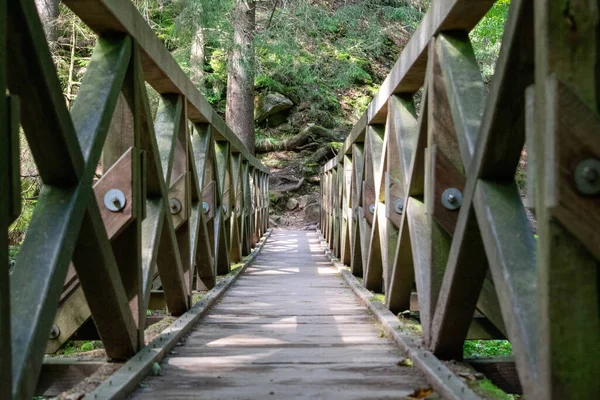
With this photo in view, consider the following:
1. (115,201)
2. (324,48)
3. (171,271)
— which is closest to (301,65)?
(324,48)

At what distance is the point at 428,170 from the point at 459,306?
74 centimetres

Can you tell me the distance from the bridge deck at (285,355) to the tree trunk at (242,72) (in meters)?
8.55

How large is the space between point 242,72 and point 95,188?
12070 mm

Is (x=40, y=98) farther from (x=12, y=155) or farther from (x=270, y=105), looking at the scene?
(x=270, y=105)

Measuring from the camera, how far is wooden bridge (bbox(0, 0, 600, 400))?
5.20 feet

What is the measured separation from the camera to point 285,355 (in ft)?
10.5

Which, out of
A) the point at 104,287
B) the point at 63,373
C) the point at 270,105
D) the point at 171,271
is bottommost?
the point at 63,373

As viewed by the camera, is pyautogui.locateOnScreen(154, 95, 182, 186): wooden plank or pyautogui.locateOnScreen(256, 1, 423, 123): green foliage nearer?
pyautogui.locateOnScreen(154, 95, 182, 186): wooden plank

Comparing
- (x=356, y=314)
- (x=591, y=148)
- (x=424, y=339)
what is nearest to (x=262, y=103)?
(x=356, y=314)

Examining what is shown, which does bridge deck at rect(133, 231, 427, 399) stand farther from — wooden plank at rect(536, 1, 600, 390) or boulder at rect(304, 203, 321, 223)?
boulder at rect(304, 203, 321, 223)

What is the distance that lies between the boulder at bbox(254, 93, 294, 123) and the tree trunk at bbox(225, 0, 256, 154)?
6.45 metres

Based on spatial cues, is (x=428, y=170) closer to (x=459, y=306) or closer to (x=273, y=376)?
(x=459, y=306)

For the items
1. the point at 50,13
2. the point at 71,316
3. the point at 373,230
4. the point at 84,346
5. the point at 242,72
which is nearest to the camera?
the point at 71,316

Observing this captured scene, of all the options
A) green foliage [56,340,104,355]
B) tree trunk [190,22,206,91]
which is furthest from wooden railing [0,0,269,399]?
tree trunk [190,22,206,91]
